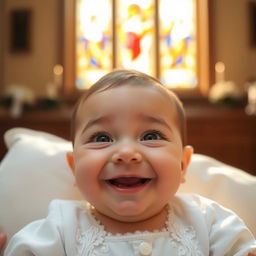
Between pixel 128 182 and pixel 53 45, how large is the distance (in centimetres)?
343

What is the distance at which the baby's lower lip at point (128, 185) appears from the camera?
65cm

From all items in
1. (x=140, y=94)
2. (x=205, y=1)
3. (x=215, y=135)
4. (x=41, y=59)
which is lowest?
(x=215, y=135)

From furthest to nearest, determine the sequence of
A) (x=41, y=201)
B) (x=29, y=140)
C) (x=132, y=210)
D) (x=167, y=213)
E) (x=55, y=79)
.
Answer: (x=55, y=79)
(x=29, y=140)
(x=41, y=201)
(x=167, y=213)
(x=132, y=210)

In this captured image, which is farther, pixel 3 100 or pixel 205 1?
pixel 205 1

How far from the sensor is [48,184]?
0.97 m

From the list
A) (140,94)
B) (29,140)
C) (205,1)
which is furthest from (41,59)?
(140,94)

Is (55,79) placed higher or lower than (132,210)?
higher

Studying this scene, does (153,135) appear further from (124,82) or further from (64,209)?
(64,209)

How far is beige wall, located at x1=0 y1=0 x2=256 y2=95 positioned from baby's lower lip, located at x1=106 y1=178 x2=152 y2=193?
10.9 feet

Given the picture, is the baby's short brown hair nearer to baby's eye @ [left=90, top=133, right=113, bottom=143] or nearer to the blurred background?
baby's eye @ [left=90, top=133, right=113, bottom=143]

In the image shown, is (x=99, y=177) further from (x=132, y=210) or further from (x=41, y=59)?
(x=41, y=59)

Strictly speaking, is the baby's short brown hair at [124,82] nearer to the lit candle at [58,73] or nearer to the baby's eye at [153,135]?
the baby's eye at [153,135]

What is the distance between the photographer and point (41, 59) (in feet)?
12.6

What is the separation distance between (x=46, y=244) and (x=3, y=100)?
2.68 metres
